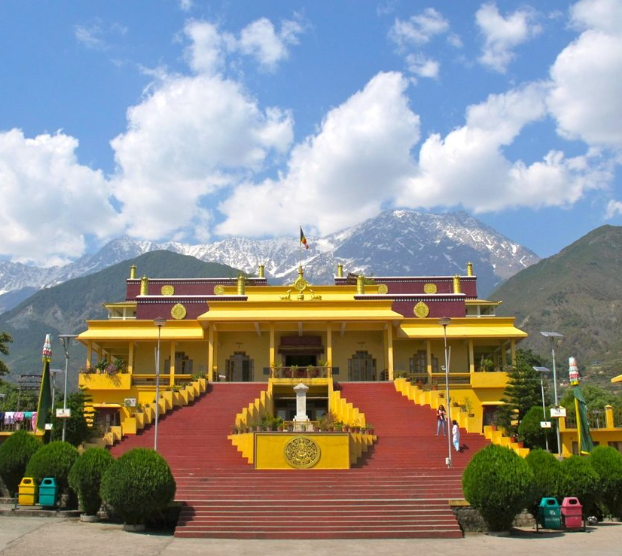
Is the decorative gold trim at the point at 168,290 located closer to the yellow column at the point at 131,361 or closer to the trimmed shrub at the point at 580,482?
the yellow column at the point at 131,361

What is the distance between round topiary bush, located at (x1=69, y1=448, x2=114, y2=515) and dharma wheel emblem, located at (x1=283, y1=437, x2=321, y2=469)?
19.3ft

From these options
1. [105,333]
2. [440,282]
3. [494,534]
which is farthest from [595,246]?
[494,534]

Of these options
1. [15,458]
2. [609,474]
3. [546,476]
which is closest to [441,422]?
[609,474]

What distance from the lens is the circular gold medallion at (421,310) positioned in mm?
41125

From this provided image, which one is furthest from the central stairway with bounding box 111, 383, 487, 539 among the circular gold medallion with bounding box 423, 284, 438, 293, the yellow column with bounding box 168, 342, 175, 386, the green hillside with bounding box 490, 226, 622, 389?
the green hillside with bounding box 490, 226, 622, 389

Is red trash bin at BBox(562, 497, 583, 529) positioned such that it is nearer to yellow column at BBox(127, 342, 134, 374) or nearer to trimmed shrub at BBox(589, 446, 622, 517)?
trimmed shrub at BBox(589, 446, 622, 517)

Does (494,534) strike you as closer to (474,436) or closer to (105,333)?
(474,436)

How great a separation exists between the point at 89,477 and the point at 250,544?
464cm

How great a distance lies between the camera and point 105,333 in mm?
38125

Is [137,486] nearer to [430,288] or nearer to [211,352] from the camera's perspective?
[211,352]

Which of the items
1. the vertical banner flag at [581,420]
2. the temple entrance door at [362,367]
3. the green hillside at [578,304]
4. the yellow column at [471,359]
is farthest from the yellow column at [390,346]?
the green hillside at [578,304]

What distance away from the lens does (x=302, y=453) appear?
23.0 metres

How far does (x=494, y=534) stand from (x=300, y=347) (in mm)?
19861

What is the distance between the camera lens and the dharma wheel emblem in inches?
902
